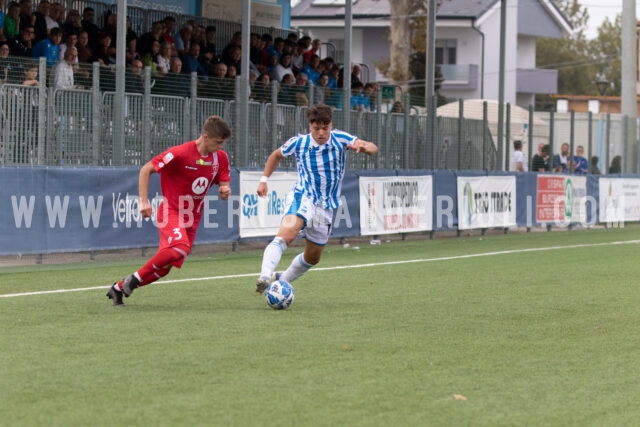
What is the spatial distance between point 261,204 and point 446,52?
53.4m

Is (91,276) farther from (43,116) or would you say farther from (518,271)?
(518,271)

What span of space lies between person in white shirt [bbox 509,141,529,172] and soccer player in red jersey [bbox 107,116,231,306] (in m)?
19.0

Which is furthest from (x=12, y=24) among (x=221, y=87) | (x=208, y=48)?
(x=208, y=48)

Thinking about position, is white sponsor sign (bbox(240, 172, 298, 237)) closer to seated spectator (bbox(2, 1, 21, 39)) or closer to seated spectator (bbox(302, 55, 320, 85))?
seated spectator (bbox(2, 1, 21, 39))

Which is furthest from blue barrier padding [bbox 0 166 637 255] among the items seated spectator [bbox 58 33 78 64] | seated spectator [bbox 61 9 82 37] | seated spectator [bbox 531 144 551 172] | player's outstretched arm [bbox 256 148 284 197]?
seated spectator [bbox 531 144 551 172]

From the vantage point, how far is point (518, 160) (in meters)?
29.7

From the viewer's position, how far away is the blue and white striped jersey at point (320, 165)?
38.1 ft

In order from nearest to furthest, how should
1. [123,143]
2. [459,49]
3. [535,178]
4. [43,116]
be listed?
[43,116] < [123,143] < [535,178] < [459,49]

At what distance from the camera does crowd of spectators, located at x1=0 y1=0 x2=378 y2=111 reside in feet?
61.1

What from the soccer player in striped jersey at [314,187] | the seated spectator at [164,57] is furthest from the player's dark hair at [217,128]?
the seated spectator at [164,57]

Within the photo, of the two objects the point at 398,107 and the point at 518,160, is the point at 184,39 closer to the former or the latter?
the point at 398,107

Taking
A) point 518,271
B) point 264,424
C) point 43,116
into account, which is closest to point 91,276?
point 43,116

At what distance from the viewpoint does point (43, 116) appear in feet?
56.1

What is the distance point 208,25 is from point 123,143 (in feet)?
24.8
